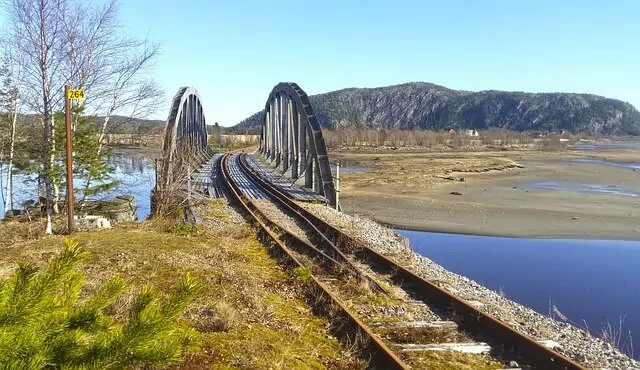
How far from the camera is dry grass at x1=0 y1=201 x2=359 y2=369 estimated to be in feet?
16.6

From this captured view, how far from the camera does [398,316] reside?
680 centimetres

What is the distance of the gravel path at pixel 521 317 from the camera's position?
A: 230 inches

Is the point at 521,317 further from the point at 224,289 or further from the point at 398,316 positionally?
the point at 224,289

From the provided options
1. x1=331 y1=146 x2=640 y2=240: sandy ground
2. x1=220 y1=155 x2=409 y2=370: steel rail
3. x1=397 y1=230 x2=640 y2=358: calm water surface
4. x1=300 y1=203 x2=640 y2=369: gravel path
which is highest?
x1=220 y1=155 x2=409 y2=370: steel rail

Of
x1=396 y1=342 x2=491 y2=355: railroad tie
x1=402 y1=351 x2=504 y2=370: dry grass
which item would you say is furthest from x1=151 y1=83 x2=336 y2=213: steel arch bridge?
x1=402 y1=351 x2=504 y2=370: dry grass

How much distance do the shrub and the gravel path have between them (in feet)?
16.4

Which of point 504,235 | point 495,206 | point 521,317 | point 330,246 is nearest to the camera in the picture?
point 521,317

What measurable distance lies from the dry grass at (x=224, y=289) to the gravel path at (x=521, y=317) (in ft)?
8.57

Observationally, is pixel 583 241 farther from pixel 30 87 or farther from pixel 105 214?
pixel 30 87

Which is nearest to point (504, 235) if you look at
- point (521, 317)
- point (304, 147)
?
point (304, 147)

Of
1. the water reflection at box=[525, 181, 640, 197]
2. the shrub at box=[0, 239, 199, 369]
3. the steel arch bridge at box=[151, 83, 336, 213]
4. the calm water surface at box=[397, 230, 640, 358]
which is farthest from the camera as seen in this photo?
the water reflection at box=[525, 181, 640, 197]

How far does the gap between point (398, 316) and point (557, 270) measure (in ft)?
26.2

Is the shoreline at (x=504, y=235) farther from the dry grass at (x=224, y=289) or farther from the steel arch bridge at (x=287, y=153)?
the dry grass at (x=224, y=289)

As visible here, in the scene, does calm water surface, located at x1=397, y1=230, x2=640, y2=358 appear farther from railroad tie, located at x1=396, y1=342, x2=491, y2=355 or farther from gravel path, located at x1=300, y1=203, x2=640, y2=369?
railroad tie, located at x1=396, y1=342, x2=491, y2=355
